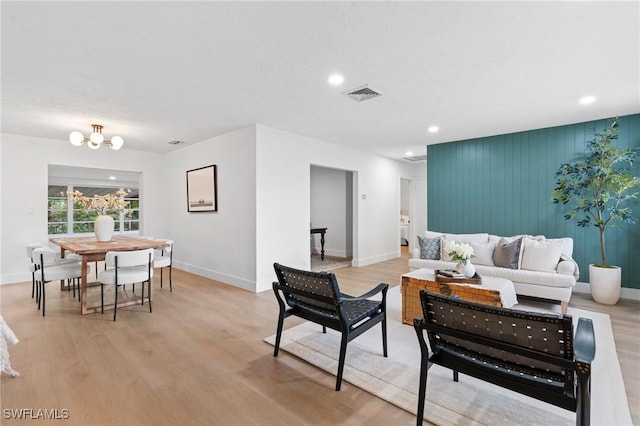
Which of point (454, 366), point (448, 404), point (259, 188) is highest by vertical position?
point (259, 188)

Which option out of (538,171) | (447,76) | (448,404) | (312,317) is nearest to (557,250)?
(538,171)

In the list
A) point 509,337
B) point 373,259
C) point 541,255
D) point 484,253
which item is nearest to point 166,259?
point 373,259

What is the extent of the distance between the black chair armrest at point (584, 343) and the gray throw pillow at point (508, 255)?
2694 millimetres

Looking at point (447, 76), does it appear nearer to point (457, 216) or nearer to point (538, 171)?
point (538, 171)

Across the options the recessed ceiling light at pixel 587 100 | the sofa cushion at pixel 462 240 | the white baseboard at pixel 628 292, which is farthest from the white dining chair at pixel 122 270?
the white baseboard at pixel 628 292

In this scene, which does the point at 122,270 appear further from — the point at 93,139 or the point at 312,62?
the point at 312,62

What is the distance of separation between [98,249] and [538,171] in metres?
6.37

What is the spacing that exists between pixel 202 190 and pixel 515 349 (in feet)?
17.5

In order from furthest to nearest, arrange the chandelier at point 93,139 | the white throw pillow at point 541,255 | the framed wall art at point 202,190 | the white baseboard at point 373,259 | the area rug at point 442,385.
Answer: the white baseboard at point 373,259 < the framed wall art at point 202,190 < the chandelier at point 93,139 < the white throw pillow at point 541,255 < the area rug at point 442,385

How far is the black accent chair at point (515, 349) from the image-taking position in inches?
51.0

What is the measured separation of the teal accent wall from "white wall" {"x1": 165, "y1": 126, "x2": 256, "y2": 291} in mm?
3712

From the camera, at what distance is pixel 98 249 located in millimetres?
3545

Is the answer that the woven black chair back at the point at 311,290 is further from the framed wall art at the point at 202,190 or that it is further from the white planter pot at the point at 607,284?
the white planter pot at the point at 607,284

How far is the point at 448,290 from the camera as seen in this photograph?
3.01m
